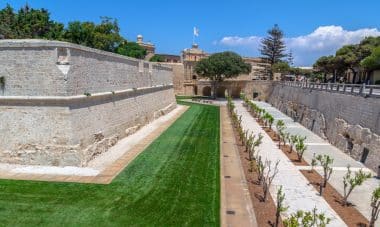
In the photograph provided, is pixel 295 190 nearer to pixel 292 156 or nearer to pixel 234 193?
pixel 234 193

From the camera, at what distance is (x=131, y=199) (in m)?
8.22

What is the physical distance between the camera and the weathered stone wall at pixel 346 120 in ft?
42.2

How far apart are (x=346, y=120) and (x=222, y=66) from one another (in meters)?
26.8

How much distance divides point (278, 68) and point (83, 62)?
43471mm

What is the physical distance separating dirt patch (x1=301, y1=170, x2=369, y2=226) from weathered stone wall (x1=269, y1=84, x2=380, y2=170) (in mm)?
A: 3204

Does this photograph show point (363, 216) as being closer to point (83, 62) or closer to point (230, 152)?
point (230, 152)

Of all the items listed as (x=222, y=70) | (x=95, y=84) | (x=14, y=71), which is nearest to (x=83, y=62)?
(x=95, y=84)

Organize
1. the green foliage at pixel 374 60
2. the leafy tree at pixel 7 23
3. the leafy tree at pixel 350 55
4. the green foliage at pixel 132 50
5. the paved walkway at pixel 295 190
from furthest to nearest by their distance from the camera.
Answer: the green foliage at pixel 132 50, the leafy tree at pixel 350 55, the leafy tree at pixel 7 23, the green foliage at pixel 374 60, the paved walkway at pixel 295 190

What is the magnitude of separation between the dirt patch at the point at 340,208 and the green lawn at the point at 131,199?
9.77 feet

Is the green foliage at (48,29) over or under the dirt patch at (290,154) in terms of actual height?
over

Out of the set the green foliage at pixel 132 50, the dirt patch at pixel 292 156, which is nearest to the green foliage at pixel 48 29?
the green foliage at pixel 132 50

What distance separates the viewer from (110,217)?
7152 millimetres

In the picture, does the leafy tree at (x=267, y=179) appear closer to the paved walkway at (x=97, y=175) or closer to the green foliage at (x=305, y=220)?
the green foliage at (x=305, y=220)

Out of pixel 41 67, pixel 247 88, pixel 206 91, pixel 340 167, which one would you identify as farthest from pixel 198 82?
pixel 41 67
